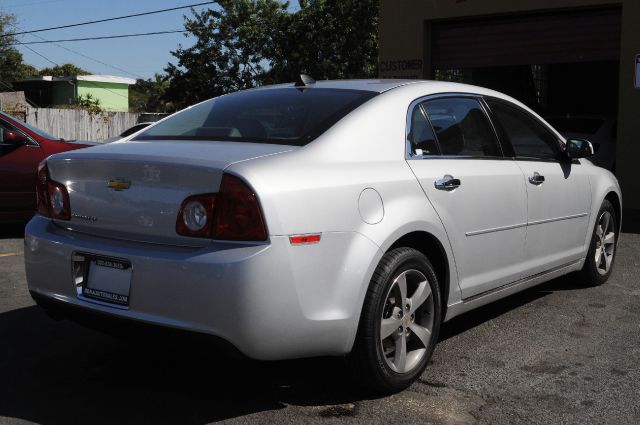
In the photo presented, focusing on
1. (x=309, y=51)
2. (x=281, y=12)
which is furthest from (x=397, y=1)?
(x=281, y=12)

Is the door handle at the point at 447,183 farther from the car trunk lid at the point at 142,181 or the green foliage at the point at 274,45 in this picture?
the green foliage at the point at 274,45

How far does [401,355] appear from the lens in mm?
3676

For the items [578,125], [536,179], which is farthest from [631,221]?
[536,179]

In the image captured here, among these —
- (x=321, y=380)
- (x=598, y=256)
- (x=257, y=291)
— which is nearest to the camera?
(x=257, y=291)

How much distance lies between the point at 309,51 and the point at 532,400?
31394mm

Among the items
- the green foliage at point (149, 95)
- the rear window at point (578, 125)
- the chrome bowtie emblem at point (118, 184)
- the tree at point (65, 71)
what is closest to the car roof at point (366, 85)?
the chrome bowtie emblem at point (118, 184)

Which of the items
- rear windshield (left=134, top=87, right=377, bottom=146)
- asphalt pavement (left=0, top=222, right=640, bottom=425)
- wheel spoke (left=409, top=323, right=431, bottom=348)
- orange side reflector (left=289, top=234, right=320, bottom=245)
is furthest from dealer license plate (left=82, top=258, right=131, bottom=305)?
wheel spoke (left=409, top=323, right=431, bottom=348)

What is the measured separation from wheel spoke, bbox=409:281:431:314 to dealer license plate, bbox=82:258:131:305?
1399mm

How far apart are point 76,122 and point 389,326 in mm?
23104

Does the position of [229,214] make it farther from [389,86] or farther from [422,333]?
[389,86]

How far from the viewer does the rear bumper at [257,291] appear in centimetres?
308

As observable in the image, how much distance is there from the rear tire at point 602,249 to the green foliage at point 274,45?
26065 mm

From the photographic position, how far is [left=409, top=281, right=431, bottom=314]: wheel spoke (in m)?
3.76

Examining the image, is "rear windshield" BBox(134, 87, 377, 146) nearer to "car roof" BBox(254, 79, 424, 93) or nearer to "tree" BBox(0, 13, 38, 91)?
"car roof" BBox(254, 79, 424, 93)
